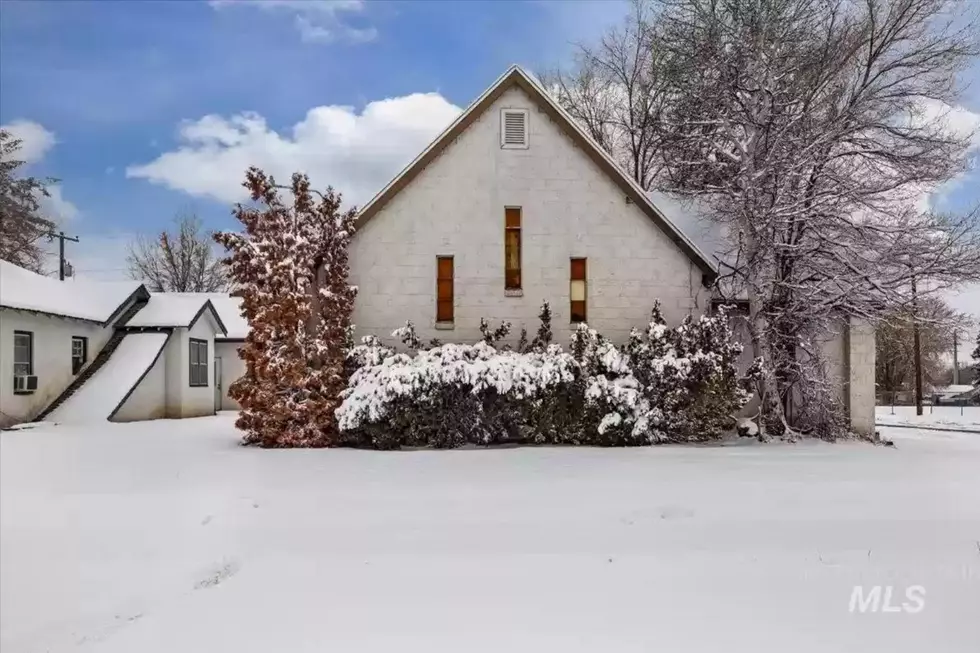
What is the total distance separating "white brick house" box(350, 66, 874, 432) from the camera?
583 inches

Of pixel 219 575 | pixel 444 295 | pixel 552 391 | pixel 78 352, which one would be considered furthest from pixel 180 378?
pixel 219 575

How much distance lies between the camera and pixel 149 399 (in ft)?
66.7

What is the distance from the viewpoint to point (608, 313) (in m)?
15.0

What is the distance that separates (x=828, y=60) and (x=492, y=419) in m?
10.3

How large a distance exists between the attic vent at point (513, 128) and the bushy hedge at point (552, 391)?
4.20m

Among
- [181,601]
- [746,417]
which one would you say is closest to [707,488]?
[181,601]

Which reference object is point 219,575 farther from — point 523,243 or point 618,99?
point 618,99

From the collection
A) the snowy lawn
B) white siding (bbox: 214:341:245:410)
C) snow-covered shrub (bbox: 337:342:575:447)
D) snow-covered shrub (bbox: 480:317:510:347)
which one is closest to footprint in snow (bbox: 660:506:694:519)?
the snowy lawn

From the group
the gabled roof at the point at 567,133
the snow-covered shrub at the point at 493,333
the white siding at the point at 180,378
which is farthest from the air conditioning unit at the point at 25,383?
the snow-covered shrub at the point at 493,333

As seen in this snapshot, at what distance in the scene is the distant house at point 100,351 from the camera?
16.6 meters

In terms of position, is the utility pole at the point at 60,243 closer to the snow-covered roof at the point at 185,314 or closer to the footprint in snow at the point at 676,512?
the snow-covered roof at the point at 185,314

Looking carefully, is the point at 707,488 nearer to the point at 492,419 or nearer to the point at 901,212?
the point at 492,419

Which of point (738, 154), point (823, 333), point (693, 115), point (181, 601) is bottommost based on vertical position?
point (181, 601)

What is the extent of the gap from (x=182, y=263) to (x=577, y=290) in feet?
95.0
